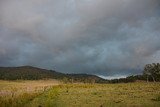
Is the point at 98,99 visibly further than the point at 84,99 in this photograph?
No

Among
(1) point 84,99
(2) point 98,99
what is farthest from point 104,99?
(1) point 84,99

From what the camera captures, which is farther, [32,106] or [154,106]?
[32,106]

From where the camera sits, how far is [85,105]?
2673cm

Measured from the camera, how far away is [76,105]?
27.0m

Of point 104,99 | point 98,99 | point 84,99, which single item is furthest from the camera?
point 84,99

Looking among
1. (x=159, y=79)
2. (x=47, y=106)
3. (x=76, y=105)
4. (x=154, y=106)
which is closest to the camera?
(x=154, y=106)

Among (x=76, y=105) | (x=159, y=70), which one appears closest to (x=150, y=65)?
(x=159, y=70)

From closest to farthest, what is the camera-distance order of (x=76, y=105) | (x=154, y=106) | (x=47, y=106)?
(x=154, y=106)
(x=47, y=106)
(x=76, y=105)

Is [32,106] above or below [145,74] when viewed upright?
below

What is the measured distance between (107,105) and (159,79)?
155 m

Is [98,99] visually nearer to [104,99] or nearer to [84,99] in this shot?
[104,99]

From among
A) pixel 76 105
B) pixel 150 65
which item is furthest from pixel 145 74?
pixel 76 105

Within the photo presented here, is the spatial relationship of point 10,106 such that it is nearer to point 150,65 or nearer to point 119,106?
point 119,106

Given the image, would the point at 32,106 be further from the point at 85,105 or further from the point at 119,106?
the point at 119,106
